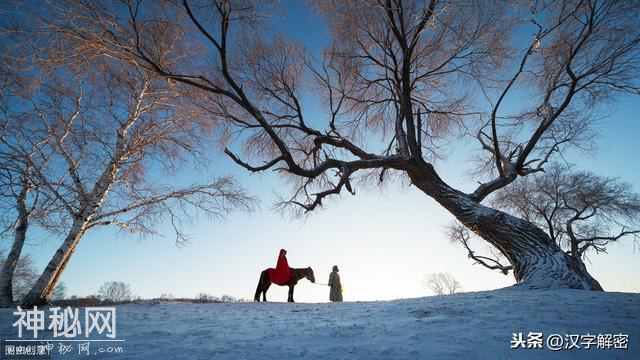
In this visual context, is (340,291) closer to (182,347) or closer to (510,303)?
(510,303)

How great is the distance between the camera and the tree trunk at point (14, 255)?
20.4 ft

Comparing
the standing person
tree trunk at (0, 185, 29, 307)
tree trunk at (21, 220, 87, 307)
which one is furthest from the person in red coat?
tree trunk at (0, 185, 29, 307)

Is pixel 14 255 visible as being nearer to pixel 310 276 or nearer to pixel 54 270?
pixel 54 270

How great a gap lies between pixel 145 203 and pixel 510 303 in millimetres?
7924

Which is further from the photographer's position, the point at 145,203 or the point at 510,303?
the point at 145,203

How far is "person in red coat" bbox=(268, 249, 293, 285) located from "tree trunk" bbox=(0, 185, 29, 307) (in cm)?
591

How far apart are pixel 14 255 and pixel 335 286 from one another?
8.83 metres

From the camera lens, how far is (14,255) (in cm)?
650

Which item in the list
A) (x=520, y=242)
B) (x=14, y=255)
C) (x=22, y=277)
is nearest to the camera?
(x=520, y=242)

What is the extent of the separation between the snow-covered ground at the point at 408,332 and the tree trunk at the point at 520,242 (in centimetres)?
76

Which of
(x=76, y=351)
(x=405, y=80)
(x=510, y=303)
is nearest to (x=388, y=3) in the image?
(x=405, y=80)

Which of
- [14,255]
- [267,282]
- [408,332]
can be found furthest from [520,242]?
[14,255]

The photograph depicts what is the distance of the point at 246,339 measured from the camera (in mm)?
3258

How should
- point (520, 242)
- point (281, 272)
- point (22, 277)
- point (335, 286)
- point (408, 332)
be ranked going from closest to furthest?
1. point (408, 332)
2. point (520, 242)
3. point (281, 272)
4. point (335, 286)
5. point (22, 277)
